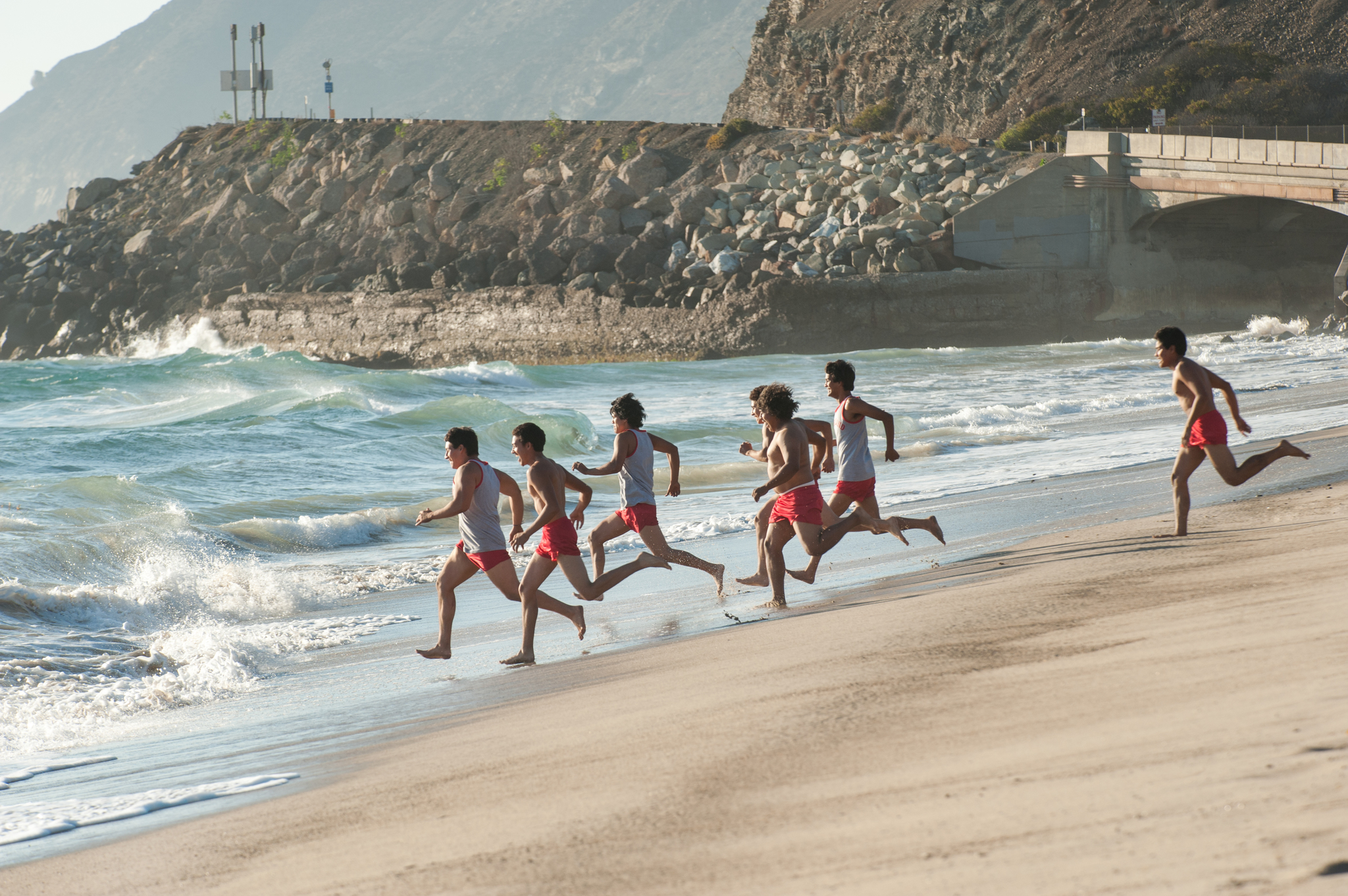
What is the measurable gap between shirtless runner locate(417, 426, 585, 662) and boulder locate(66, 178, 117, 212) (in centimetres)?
6509

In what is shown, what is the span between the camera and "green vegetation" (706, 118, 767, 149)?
4716cm

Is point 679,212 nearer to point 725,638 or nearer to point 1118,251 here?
point 1118,251

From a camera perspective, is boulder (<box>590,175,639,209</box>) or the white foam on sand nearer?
the white foam on sand

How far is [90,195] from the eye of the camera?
64.2 metres

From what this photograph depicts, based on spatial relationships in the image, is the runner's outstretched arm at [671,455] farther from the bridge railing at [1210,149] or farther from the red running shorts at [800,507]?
the bridge railing at [1210,149]

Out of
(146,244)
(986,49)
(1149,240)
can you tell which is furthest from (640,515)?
(146,244)

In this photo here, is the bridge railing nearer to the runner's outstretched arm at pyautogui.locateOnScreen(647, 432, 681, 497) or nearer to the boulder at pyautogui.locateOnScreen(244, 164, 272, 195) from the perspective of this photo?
the runner's outstretched arm at pyautogui.locateOnScreen(647, 432, 681, 497)

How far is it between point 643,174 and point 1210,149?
20.1m

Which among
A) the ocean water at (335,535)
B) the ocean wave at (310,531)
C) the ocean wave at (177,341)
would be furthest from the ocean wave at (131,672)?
the ocean wave at (177,341)

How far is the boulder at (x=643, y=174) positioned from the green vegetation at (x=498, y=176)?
6.29 meters

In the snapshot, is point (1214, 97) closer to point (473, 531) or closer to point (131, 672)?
point (473, 531)

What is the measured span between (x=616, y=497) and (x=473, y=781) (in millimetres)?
10751

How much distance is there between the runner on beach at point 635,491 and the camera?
770 centimetres

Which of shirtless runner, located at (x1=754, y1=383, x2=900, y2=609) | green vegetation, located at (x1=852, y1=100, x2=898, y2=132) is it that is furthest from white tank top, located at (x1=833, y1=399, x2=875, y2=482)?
green vegetation, located at (x1=852, y1=100, x2=898, y2=132)
